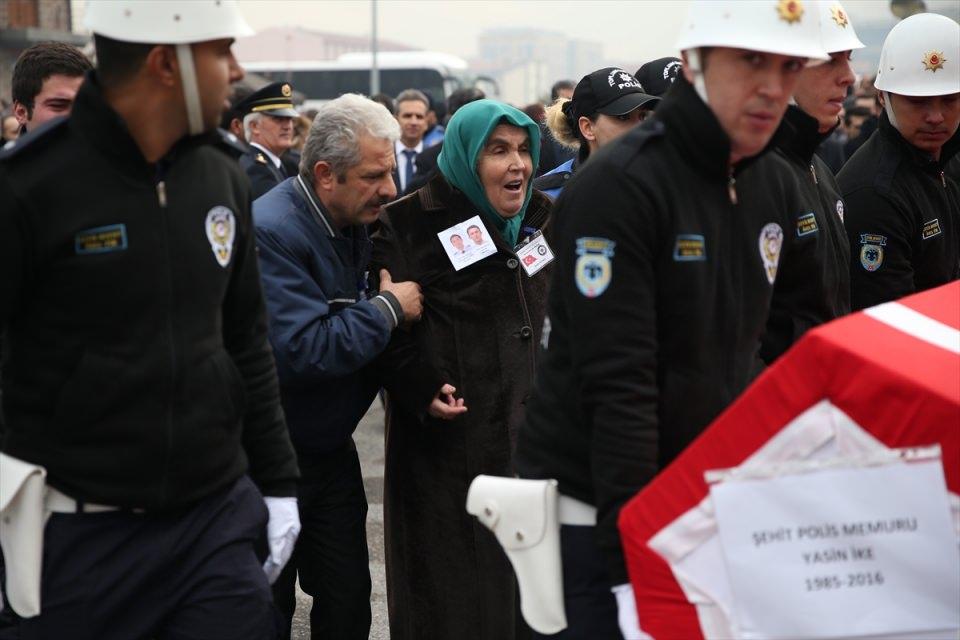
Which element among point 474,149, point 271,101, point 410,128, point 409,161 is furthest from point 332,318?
point 409,161

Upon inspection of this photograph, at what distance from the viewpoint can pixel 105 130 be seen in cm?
270

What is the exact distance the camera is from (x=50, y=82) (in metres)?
4.61

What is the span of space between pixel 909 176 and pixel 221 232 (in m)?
2.79

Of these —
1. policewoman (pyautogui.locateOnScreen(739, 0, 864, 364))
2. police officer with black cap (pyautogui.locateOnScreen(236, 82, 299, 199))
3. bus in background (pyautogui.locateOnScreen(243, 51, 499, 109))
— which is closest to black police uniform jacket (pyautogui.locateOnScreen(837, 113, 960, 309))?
policewoman (pyautogui.locateOnScreen(739, 0, 864, 364))

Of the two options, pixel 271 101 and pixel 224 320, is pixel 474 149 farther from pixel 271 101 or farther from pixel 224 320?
pixel 271 101

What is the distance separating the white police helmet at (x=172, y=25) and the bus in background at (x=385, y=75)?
2859cm

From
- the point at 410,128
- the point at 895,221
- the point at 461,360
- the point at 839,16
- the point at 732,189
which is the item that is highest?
the point at 839,16

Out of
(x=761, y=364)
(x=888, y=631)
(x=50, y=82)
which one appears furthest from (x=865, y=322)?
(x=50, y=82)

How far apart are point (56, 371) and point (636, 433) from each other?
48.9 inches

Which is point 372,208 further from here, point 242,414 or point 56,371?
point 56,371

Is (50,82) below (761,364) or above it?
above

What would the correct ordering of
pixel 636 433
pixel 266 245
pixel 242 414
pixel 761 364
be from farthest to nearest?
pixel 266 245, pixel 761 364, pixel 242 414, pixel 636 433

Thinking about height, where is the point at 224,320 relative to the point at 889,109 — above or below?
below

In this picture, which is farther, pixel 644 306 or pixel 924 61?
pixel 924 61
